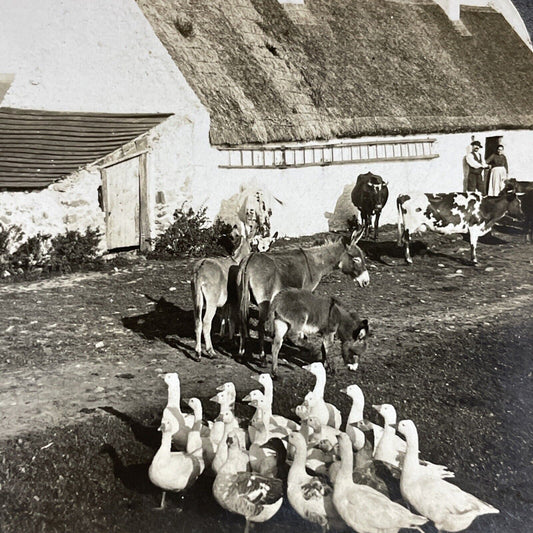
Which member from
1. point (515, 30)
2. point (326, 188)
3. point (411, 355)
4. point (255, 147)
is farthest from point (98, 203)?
point (515, 30)

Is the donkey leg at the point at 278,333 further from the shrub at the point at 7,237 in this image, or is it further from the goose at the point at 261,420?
the shrub at the point at 7,237

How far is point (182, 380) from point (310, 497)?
3.29 metres

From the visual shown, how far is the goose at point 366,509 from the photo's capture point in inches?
225

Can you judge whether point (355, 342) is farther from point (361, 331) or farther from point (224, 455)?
point (224, 455)

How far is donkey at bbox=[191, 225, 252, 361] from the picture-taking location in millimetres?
9797

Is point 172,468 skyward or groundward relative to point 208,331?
groundward

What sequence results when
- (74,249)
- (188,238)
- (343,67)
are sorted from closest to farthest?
(74,249), (188,238), (343,67)

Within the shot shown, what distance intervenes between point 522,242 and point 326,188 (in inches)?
177

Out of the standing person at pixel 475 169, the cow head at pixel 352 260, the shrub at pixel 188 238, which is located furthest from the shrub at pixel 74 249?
the standing person at pixel 475 169

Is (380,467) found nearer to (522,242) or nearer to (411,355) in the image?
(411,355)

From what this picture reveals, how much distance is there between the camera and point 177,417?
7277 millimetres

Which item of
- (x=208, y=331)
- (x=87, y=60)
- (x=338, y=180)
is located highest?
(x=87, y=60)

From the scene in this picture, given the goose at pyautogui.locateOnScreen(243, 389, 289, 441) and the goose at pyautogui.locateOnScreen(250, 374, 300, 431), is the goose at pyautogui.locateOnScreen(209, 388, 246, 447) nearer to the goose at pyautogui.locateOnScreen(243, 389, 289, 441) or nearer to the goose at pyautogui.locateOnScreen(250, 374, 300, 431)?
the goose at pyautogui.locateOnScreen(243, 389, 289, 441)

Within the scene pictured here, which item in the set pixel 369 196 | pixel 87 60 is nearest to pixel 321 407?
pixel 87 60
